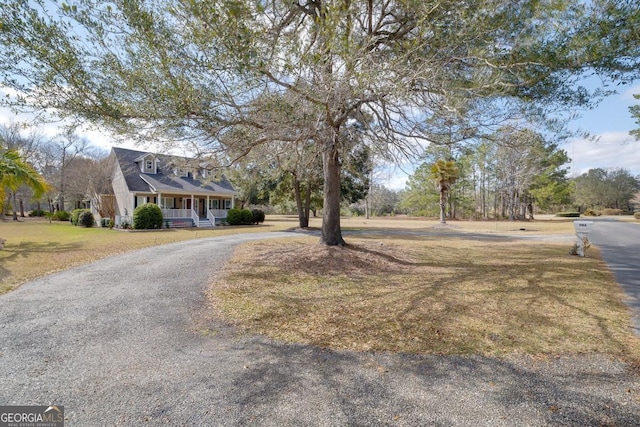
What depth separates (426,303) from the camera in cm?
543

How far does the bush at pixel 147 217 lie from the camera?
A: 19781 millimetres

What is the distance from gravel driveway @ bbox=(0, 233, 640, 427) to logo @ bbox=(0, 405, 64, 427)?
7 cm

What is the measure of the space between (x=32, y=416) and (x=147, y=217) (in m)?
19.6

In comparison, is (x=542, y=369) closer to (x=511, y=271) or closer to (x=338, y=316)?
(x=338, y=316)

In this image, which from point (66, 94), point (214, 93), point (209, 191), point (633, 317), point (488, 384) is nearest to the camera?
point (488, 384)

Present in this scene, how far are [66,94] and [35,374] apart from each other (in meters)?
4.30

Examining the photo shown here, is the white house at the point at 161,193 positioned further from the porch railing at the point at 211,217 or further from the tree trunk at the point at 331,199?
the tree trunk at the point at 331,199

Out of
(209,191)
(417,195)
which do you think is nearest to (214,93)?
(209,191)

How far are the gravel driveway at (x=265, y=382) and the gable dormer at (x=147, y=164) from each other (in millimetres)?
22652

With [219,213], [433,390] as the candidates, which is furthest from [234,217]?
[433,390]

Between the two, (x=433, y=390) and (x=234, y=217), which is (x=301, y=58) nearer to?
(x=433, y=390)

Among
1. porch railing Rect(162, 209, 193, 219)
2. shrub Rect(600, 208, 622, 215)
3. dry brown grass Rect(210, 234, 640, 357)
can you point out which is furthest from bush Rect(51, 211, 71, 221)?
shrub Rect(600, 208, 622, 215)

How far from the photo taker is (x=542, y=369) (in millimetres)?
3189

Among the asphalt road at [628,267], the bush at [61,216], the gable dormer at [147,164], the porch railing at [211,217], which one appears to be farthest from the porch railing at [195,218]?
the asphalt road at [628,267]
